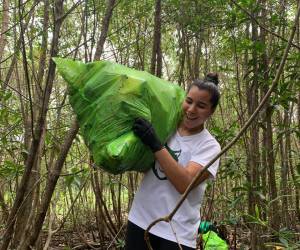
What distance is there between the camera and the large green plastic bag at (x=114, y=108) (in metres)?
1.55

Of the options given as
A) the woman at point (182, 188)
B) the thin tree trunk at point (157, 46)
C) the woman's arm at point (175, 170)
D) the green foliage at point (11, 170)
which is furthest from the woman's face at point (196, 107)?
the green foliage at point (11, 170)

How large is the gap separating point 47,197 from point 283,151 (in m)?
3.27

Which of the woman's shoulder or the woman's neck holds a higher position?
the woman's neck

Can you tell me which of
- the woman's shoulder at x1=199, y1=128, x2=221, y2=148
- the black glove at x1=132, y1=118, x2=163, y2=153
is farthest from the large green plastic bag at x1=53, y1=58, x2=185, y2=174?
the woman's shoulder at x1=199, y1=128, x2=221, y2=148

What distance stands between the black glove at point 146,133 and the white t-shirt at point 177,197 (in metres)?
0.20

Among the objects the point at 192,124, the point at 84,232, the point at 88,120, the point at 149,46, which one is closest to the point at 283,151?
the point at 149,46

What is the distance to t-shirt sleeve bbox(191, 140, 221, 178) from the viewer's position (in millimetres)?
1671

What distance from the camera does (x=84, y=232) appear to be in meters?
5.55

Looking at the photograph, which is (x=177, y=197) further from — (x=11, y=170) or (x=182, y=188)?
(x=11, y=170)

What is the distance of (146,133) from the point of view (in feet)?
5.08

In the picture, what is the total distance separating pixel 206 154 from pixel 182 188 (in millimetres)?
174

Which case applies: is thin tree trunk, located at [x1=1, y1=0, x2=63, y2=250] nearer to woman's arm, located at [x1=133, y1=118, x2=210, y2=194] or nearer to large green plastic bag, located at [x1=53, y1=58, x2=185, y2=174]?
large green plastic bag, located at [x1=53, y1=58, x2=185, y2=174]

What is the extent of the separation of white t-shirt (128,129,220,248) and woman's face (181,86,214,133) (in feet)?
0.23

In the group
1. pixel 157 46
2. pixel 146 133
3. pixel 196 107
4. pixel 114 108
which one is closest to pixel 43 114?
pixel 114 108
